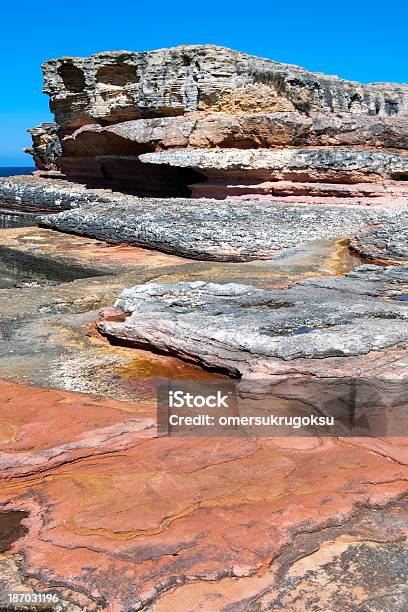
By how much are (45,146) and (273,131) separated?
21.0 feet

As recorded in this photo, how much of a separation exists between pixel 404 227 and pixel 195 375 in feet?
12.9

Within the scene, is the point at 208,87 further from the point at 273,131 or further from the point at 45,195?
the point at 45,195

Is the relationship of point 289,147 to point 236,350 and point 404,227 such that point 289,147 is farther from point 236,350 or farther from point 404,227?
point 236,350

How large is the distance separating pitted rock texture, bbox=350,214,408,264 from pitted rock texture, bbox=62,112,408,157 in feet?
7.23

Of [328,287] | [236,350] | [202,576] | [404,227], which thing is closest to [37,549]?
[202,576]

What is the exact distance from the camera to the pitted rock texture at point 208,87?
29.9ft

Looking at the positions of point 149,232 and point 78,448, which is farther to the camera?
point 149,232

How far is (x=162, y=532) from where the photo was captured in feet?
6.17

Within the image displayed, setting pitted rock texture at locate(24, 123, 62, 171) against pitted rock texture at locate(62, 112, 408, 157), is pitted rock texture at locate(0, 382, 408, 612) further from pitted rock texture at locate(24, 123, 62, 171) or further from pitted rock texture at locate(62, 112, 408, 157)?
pitted rock texture at locate(24, 123, 62, 171)

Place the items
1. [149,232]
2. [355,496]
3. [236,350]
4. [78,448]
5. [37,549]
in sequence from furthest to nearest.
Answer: [149,232]
[236,350]
[78,448]
[355,496]
[37,549]

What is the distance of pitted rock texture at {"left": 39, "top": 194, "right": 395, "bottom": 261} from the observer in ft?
21.7

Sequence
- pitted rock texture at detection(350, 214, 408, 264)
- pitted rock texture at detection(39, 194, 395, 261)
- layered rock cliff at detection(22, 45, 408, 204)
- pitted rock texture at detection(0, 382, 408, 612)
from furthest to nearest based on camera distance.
A: layered rock cliff at detection(22, 45, 408, 204), pitted rock texture at detection(39, 194, 395, 261), pitted rock texture at detection(350, 214, 408, 264), pitted rock texture at detection(0, 382, 408, 612)

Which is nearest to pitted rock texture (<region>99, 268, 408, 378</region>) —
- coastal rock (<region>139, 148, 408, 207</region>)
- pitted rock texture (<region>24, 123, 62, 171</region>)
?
coastal rock (<region>139, 148, 408, 207</region>)

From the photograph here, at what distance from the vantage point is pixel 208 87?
357 inches
